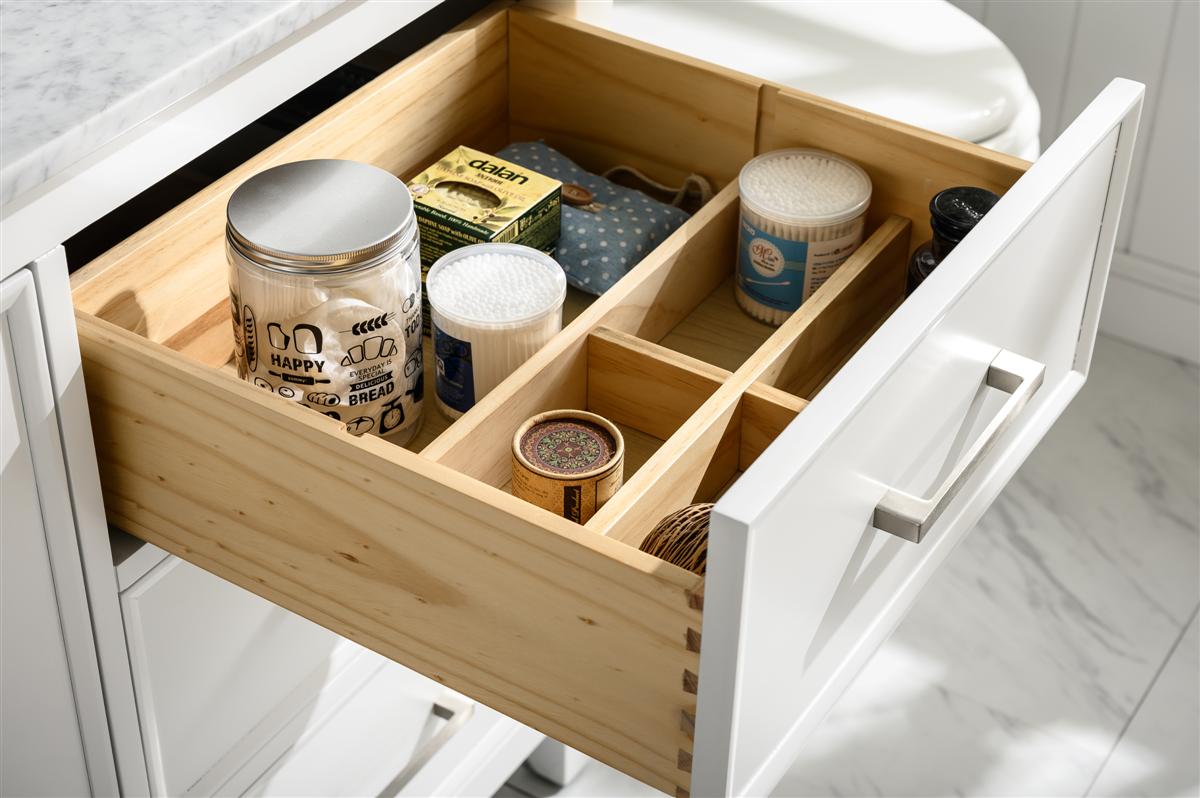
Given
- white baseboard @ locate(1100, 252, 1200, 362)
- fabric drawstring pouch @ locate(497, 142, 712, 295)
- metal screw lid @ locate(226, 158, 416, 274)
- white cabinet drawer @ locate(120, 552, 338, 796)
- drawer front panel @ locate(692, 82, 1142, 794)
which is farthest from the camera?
white baseboard @ locate(1100, 252, 1200, 362)

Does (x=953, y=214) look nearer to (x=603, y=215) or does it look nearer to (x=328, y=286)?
(x=603, y=215)

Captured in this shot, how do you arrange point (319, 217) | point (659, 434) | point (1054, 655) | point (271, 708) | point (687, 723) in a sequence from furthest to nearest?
point (1054, 655), point (271, 708), point (659, 434), point (319, 217), point (687, 723)

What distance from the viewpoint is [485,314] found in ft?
2.59

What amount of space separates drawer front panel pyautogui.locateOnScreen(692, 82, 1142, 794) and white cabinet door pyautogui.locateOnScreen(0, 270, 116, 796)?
1.12 ft

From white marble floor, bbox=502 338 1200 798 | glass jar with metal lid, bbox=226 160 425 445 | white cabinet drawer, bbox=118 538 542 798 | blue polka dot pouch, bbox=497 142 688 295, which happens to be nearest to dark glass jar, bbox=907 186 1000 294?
blue polka dot pouch, bbox=497 142 688 295

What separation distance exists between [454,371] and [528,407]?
58 mm

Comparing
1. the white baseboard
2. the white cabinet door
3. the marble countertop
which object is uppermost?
the marble countertop

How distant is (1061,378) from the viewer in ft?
3.03

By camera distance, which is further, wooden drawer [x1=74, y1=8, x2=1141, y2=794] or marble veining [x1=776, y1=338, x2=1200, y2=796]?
marble veining [x1=776, y1=338, x2=1200, y2=796]

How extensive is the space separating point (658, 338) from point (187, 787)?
426 millimetres

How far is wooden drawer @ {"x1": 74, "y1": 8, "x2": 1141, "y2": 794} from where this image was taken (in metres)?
0.59

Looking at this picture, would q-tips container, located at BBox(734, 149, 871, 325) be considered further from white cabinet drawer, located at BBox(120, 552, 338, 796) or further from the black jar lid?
white cabinet drawer, located at BBox(120, 552, 338, 796)

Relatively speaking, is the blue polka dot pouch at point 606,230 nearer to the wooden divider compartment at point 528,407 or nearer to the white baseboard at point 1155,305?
the wooden divider compartment at point 528,407

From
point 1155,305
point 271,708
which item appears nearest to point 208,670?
point 271,708
